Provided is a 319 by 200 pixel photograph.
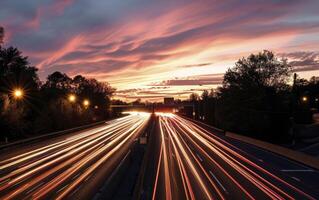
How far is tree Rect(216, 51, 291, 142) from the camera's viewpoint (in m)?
82.6

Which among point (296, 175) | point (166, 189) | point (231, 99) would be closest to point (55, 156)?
point (166, 189)

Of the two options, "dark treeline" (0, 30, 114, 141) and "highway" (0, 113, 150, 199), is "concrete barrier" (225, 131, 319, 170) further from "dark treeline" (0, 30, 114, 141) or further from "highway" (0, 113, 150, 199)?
"dark treeline" (0, 30, 114, 141)

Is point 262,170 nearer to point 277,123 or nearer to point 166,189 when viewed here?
point 166,189

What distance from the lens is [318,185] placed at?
82.9ft

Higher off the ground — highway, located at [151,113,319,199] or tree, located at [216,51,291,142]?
tree, located at [216,51,291,142]

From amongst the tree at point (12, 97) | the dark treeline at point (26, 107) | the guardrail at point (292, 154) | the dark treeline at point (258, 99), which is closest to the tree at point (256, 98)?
the dark treeline at point (258, 99)

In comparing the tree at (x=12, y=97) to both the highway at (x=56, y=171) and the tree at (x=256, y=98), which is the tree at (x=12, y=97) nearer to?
the highway at (x=56, y=171)

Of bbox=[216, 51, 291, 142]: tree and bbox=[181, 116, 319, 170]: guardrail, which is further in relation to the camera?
bbox=[216, 51, 291, 142]: tree

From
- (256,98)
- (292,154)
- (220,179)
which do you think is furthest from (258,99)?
(220,179)

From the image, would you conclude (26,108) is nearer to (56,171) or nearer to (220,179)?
(56,171)

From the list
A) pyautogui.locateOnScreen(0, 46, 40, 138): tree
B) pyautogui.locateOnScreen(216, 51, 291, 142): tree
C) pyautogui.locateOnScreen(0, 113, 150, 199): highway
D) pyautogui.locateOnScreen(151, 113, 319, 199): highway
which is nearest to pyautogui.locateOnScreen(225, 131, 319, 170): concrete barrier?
pyautogui.locateOnScreen(151, 113, 319, 199): highway

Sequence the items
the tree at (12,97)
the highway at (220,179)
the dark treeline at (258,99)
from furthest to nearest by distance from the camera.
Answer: the dark treeline at (258,99)
the tree at (12,97)
the highway at (220,179)

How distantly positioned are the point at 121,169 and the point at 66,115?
53.6m

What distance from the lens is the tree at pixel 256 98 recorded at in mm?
82562
